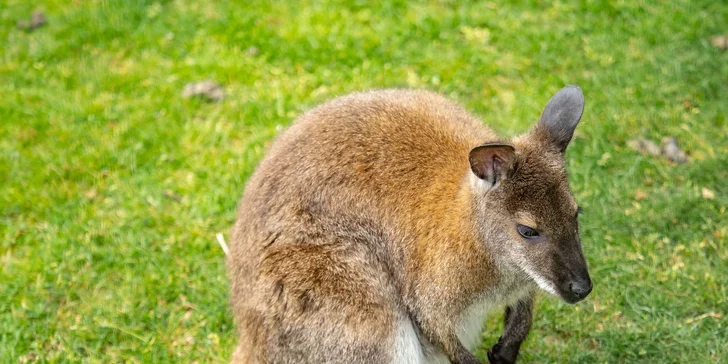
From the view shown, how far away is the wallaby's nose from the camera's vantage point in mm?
3287

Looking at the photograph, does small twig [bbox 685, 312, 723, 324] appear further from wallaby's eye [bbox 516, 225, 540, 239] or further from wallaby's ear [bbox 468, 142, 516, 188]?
wallaby's ear [bbox 468, 142, 516, 188]

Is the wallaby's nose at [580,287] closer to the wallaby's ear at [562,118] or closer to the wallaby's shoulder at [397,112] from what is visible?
the wallaby's ear at [562,118]

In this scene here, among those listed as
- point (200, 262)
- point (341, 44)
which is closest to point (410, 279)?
point (200, 262)

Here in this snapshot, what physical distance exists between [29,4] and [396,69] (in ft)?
11.4

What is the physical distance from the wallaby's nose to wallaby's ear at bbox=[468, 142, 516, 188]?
0.52 m

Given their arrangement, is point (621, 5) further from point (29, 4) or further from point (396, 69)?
point (29, 4)

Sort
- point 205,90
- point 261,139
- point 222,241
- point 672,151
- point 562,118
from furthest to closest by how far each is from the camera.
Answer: point 205,90
point 261,139
point 672,151
point 222,241
point 562,118

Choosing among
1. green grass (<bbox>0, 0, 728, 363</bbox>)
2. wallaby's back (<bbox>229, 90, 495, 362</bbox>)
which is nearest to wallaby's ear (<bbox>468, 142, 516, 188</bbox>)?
wallaby's back (<bbox>229, 90, 495, 362</bbox>)

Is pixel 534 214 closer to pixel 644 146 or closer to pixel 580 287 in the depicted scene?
pixel 580 287

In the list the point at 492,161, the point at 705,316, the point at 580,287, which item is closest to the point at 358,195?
the point at 492,161

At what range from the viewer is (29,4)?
7219 millimetres

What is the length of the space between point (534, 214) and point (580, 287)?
35 cm

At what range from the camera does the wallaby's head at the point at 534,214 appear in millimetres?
3322

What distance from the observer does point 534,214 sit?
11.0 feet
